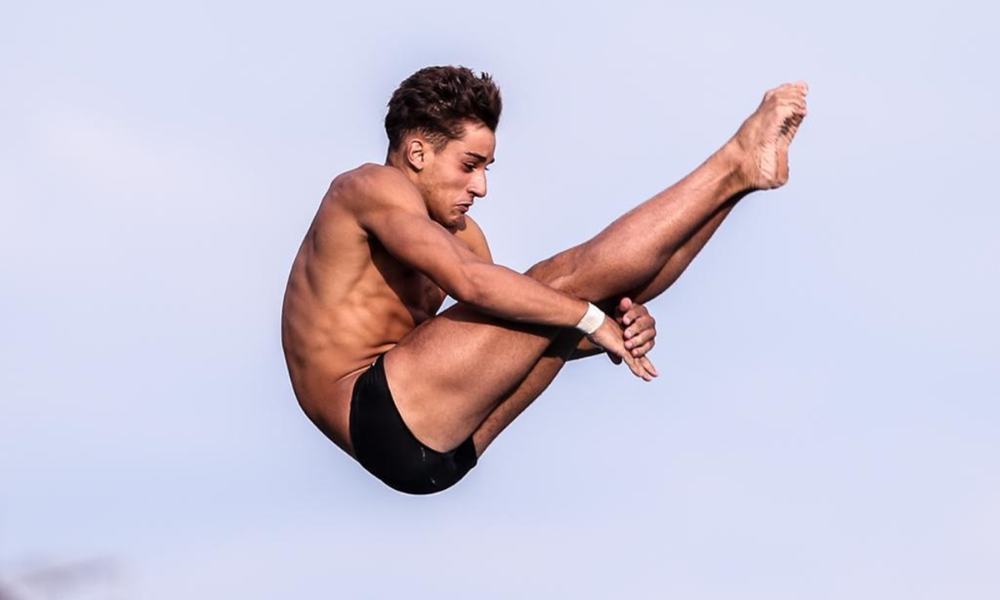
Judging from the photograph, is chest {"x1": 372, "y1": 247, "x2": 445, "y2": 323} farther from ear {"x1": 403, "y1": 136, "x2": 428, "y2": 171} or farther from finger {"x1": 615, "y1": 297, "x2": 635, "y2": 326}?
finger {"x1": 615, "y1": 297, "x2": 635, "y2": 326}

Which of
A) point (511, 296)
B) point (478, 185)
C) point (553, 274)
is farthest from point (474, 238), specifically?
point (511, 296)

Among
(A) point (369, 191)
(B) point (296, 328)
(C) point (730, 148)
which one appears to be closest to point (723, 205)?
(C) point (730, 148)

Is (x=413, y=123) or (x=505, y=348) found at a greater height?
(x=413, y=123)

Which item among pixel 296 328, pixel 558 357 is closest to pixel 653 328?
pixel 558 357

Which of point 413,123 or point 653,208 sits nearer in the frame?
point 653,208

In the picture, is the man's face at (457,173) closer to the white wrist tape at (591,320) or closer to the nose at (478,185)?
the nose at (478,185)

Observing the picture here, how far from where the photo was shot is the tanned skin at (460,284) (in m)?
10.4

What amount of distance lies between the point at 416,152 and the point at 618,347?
1813mm

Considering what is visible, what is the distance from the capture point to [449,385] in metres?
10.9

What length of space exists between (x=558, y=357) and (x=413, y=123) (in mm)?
1689

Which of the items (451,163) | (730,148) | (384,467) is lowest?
(384,467)

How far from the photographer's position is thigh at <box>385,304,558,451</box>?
422 inches

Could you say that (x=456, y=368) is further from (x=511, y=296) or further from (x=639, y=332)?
(x=639, y=332)

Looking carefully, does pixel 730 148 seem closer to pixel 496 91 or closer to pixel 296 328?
pixel 496 91
